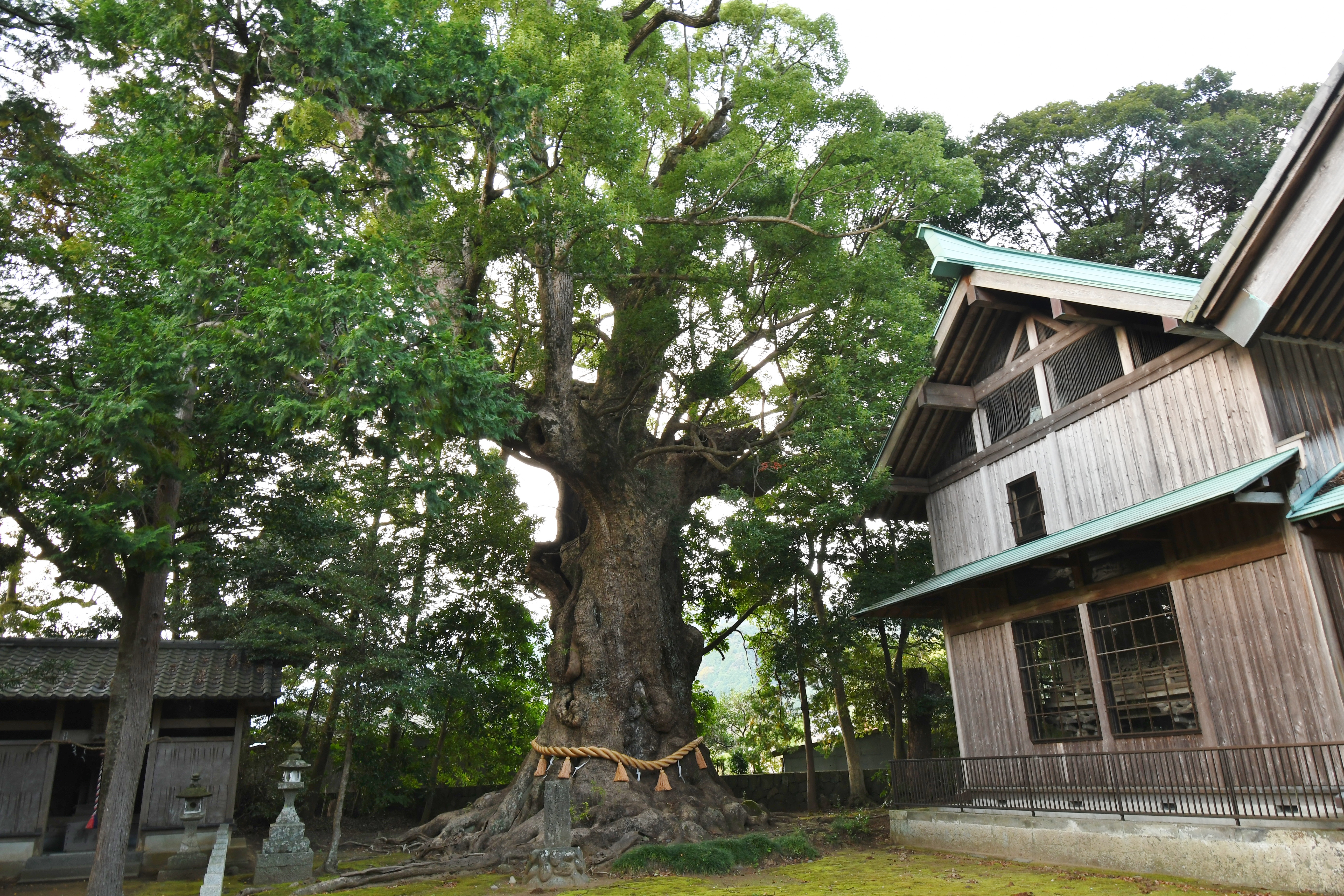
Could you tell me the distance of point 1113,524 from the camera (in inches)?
352

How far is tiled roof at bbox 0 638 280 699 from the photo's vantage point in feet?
42.3

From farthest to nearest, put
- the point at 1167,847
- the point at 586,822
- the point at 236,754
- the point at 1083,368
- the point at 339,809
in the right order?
the point at 236,754, the point at 339,809, the point at 586,822, the point at 1083,368, the point at 1167,847

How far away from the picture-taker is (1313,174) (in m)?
7.84

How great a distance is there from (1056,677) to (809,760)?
883cm

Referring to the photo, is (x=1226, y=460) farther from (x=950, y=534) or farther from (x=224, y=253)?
(x=224, y=253)

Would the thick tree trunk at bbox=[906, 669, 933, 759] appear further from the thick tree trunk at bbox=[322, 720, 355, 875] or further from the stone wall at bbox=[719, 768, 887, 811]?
the thick tree trunk at bbox=[322, 720, 355, 875]

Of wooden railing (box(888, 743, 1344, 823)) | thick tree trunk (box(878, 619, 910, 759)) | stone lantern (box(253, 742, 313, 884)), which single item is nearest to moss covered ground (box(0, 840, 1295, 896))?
stone lantern (box(253, 742, 313, 884))

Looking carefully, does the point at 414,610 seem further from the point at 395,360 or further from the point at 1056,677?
the point at 1056,677

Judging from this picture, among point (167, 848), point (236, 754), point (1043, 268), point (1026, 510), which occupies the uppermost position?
point (1043, 268)

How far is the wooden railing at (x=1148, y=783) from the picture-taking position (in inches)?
285

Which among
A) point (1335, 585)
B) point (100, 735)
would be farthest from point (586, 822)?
point (1335, 585)

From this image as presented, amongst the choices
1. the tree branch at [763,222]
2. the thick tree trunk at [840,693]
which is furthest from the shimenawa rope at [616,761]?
the tree branch at [763,222]

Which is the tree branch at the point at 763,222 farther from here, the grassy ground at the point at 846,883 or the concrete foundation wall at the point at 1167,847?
the grassy ground at the point at 846,883

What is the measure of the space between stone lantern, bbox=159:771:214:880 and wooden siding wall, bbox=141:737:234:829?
0.37ft
